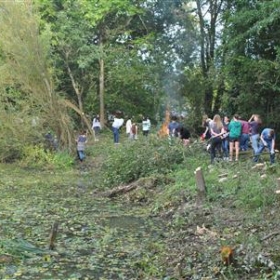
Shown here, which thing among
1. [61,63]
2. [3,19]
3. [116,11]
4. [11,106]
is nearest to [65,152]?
[11,106]

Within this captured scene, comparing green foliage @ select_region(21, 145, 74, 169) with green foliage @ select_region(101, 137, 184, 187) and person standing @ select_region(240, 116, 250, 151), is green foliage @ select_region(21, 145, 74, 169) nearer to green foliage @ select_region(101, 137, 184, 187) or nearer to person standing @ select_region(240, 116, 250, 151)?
green foliage @ select_region(101, 137, 184, 187)

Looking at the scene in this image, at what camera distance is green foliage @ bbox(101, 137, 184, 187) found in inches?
634

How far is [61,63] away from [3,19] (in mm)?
9585

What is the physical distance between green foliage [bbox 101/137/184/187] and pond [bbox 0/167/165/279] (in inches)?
36.5

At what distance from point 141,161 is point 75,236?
6073 millimetres

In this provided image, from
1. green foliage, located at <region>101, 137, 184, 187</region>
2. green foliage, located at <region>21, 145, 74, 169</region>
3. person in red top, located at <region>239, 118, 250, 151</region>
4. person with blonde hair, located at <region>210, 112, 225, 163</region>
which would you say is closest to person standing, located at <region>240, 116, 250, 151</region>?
person in red top, located at <region>239, 118, 250, 151</region>

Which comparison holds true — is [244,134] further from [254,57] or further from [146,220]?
[146,220]

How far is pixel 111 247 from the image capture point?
9.65 m

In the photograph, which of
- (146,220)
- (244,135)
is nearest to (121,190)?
(146,220)

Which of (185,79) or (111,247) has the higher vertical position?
(185,79)

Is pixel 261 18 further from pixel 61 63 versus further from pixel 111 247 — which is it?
pixel 61 63

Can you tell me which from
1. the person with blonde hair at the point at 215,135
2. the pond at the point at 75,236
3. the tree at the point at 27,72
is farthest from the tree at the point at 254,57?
the pond at the point at 75,236

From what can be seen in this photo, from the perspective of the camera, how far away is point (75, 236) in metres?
10.5

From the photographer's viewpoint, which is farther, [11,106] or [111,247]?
[11,106]
